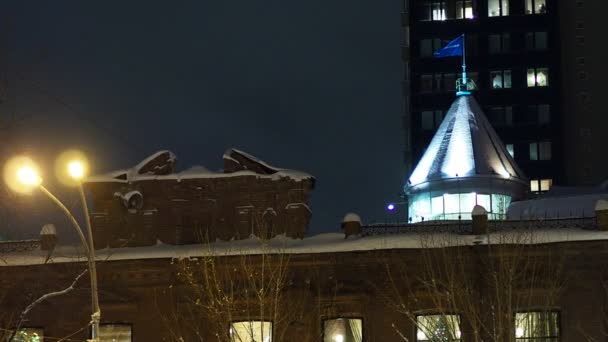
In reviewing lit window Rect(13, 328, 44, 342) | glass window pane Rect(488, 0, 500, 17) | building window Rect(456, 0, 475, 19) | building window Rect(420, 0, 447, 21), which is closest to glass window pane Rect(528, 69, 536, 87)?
glass window pane Rect(488, 0, 500, 17)

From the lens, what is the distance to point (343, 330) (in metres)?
35.4

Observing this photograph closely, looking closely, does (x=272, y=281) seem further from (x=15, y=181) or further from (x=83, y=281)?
(x=15, y=181)

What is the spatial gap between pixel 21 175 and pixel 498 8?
81.7 m

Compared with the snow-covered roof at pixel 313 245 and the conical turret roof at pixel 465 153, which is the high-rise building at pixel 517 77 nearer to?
the conical turret roof at pixel 465 153

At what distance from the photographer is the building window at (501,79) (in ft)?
320

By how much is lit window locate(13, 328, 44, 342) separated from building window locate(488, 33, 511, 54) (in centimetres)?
6873

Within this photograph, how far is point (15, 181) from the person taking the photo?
22.3 metres

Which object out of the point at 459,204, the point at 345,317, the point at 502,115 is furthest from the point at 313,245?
the point at 502,115

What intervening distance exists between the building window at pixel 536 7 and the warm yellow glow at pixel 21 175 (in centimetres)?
8039

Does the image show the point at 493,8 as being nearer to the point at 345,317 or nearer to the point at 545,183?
the point at 545,183

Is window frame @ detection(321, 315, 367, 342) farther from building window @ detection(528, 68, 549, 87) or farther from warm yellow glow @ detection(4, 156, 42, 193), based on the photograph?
building window @ detection(528, 68, 549, 87)

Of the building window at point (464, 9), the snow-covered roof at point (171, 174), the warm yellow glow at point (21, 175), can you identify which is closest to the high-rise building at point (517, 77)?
the building window at point (464, 9)

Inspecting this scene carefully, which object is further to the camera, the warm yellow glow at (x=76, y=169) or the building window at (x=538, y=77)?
the building window at (x=538, y=77)

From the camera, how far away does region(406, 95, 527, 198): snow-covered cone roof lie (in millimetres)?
55531
